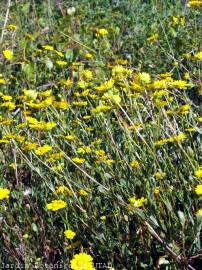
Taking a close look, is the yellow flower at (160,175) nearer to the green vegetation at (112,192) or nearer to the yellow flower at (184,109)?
the green vegetation at (112,192)

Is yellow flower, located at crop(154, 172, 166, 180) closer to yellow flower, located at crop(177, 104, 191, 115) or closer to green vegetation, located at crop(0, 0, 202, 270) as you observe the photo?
green vegetation, located at crop(0, 0, 202, 270)

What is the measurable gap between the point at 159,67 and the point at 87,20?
4.11 ft

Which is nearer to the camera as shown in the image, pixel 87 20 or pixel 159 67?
pixel 159 67

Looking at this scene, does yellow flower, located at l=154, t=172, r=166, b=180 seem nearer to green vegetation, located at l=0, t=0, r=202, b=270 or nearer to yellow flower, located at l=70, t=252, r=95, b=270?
green vegetation, located at l=0, t=0, r=202, b=270

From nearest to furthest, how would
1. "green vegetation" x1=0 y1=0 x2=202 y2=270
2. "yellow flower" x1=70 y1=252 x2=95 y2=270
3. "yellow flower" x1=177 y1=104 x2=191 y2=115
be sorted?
"yellow flower" x1=70 y1=252 x2=95 y2=270, "green vegetation" x1=0 y1=0 x2=202 y2=270, "yellow flower" x1=177 y1=104 x2=191 y2=115

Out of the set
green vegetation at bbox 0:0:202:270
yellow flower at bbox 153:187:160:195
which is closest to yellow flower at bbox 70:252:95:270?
green vegetation at bbox 0:0:202:270

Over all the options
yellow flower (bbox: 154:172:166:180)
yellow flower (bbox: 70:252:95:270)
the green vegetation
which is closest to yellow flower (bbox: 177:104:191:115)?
the green vegetation

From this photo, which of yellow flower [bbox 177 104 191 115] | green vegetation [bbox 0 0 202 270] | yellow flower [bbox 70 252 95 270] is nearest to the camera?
yellow flower [bbox 70 252 95 270]

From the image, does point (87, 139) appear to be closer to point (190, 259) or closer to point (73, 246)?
point (73, 246)

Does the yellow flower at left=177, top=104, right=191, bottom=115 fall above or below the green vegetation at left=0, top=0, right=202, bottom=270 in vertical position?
above

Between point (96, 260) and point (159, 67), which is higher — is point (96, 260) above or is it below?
below

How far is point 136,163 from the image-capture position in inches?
74.1

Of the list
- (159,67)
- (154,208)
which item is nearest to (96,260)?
(154,208)

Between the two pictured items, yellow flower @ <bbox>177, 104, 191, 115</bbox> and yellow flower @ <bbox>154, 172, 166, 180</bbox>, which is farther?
yellow flower @ <bbox>177, 104, 191, 115</bbox>
